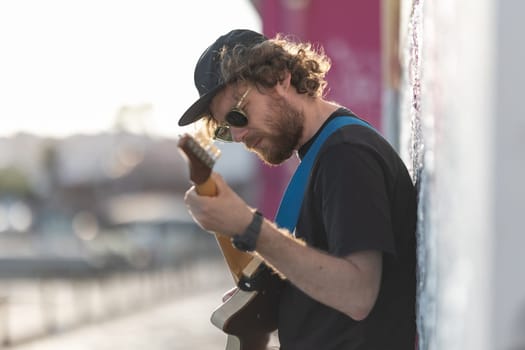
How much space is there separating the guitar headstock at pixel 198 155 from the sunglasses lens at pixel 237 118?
33 cm

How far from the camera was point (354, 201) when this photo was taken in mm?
1983

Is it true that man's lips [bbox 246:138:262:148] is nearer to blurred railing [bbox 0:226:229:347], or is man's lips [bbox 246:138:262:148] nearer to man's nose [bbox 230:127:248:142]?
man's nose [bbox 230:127:248:142]

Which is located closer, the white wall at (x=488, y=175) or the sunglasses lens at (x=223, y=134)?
the white wall at (x=488, y=175)

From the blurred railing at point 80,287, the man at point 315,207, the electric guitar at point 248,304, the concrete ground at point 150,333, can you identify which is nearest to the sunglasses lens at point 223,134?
the man at point 315,207

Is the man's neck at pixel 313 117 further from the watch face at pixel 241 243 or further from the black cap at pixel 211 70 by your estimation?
the watch face at pixel 241 243

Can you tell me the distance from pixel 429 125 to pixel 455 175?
637 mm

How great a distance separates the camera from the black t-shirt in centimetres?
199

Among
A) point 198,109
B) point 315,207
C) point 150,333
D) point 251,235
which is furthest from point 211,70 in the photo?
point 150,333

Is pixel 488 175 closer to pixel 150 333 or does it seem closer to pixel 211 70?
pixel 211 70

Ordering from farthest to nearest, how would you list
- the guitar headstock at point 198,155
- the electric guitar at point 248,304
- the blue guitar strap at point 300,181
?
the electric guitar at point 248,304 → the blue guitar strap at point 300,181 → the guitar headstock at point 198,155

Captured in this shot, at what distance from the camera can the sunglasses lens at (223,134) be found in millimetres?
2454

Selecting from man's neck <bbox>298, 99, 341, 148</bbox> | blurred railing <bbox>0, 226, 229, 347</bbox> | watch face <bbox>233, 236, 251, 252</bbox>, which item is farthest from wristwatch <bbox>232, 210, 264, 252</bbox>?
blurred railing <bbox>0, 226, 229, 347</bbox>

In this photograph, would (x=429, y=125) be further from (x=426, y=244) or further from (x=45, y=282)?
(x=45, y=282)

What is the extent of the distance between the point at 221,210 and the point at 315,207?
0.28 m
